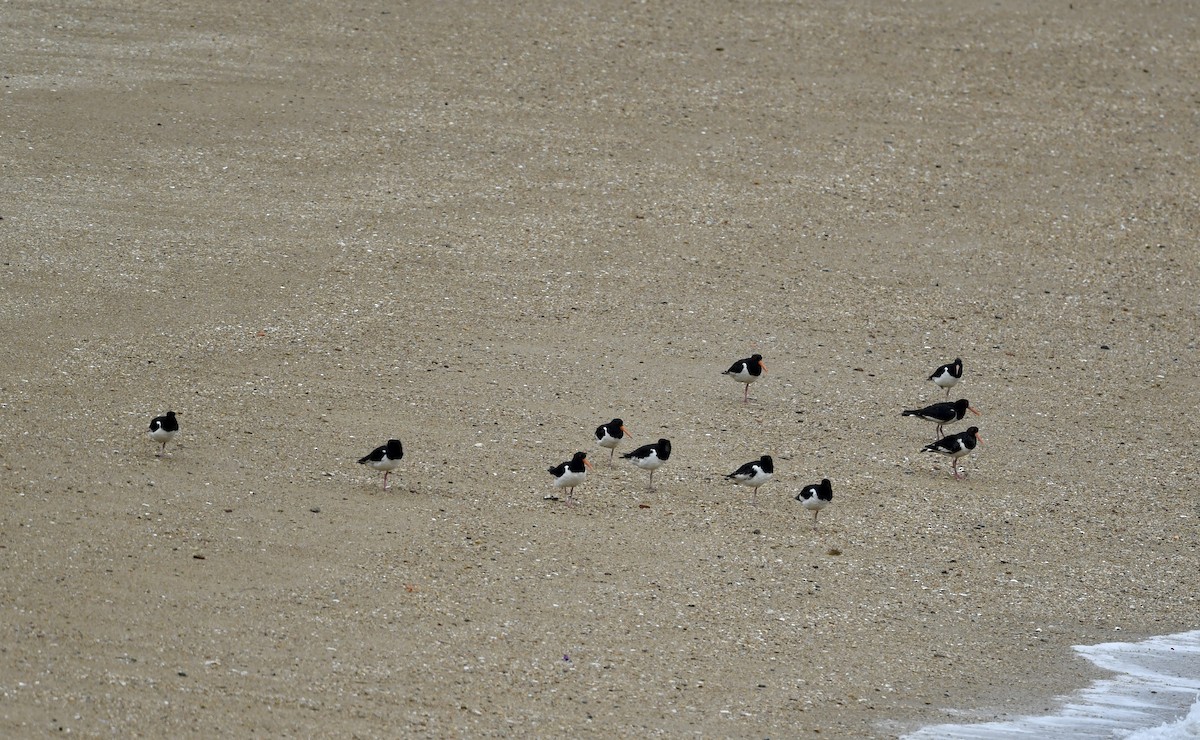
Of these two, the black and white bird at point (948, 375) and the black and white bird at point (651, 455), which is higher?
the black and white bird at point (948, 375)

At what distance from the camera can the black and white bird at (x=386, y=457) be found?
13.4 m

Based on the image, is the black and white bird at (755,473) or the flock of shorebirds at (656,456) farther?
the black and white bird at (755,473)

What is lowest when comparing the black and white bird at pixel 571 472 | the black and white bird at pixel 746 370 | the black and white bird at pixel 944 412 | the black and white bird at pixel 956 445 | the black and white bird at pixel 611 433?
the black and white bird at pixel 571 472

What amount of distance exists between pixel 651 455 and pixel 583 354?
4097 mm

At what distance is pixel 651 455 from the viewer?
46.6 ft

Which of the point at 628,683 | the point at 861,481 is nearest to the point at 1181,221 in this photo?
the point at 861,481

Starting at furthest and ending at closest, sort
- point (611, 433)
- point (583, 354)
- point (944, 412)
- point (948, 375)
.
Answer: point (583, 354) < point (948, 375) < point (944, 412) < point (611, 433)

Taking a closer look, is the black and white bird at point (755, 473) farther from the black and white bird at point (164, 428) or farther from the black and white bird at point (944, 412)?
the black and white bird at point (164, 428)

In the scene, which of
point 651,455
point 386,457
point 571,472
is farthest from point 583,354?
point 386,457

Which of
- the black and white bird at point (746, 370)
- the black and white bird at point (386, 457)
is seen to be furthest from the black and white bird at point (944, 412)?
the black and white bird at point (386, 457)

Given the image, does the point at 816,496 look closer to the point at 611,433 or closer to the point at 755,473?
the point at 755,473

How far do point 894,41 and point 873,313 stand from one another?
1041 cm

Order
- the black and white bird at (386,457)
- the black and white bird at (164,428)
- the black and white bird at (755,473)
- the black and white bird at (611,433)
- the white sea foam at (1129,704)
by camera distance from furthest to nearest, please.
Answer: the black and white bird at (611,433), the black and white bird at (755,473), the black and white bird at (164,428), the black and white bird at (386,457), the white sea foam at (1129,704)

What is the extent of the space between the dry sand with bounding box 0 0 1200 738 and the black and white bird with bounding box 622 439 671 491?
1.07 feet
